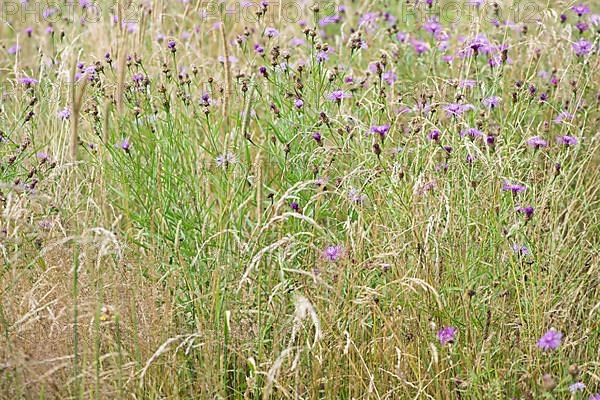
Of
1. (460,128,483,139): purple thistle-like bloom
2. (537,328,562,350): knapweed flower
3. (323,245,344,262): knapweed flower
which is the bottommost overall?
(537,328,562,350): knapweed flower

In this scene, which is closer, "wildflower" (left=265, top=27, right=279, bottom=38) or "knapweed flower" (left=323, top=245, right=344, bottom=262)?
"knapweed flower" (left=323, top=245, right=344, bottom=262)

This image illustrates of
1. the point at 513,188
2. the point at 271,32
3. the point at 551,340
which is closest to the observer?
the point at 551,340

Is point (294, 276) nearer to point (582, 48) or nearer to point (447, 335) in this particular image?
point (447, 335)

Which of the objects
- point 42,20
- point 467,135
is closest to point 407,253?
point 467,135

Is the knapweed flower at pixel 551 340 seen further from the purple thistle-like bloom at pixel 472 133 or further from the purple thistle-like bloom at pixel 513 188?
the purple thistle-like bloom at pixel 472 133

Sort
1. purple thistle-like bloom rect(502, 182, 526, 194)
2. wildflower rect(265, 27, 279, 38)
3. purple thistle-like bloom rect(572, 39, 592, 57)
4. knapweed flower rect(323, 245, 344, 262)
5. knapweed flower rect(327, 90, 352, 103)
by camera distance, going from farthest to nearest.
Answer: purple thistle-like bloom rect(572, 39, 592, 57) < wildflower rect(265, 27, 279, 38) < knapweed flower rect(327, 90, 352, 103) < purple thistle-like bloom rect(502, 182, 526, 194) < knapweed flower rect(323, 245, 344, 262)

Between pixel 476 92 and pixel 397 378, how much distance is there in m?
1.29

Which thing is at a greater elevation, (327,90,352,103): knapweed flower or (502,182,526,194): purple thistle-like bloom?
(327,90,352,103): knapweed flower

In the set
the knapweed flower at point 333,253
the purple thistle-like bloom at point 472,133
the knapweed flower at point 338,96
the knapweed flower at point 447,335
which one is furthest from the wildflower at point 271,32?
the knapweed flower at point 447,335

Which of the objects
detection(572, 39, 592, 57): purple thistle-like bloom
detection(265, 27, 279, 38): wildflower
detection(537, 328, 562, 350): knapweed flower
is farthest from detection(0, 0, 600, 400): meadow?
detection(572, 39, 592, 57): purple thistle-like bloom

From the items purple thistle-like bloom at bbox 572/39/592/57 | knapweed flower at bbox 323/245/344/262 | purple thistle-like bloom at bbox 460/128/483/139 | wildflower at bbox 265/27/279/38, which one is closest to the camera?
knapweed flower at bbox 323/245/344/262

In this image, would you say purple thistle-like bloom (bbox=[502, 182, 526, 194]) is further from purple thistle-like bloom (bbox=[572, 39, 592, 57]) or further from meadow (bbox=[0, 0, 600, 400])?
purple thistle-like bloom (bbox=[572, 39, 592, 57])

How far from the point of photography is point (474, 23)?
10.0 ft

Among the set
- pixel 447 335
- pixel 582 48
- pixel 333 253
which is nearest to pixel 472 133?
pixel 333 253
